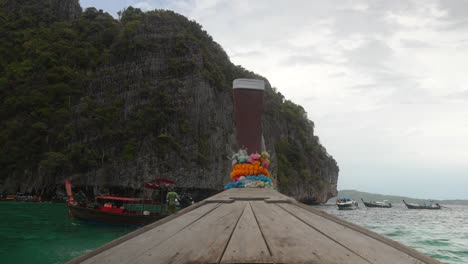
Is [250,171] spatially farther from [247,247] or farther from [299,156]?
[299,156]

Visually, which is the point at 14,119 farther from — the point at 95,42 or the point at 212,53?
the point at 212,53

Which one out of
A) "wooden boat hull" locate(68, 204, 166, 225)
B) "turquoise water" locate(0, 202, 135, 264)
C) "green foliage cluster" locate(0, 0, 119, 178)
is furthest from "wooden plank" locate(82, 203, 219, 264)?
"green foliage cluster" locate(0, 0, 119, 178)

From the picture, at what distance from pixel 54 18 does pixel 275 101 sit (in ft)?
135

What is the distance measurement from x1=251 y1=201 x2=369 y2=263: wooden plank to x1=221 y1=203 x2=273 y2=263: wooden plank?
0.04 meters

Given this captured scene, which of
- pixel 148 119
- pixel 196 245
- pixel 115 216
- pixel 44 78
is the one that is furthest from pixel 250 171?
pixel 44 78

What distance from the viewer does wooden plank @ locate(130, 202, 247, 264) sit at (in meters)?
1.65

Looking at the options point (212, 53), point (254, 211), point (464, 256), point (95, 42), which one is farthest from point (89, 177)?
point (254, 211)

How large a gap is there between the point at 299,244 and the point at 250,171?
14.0 ft

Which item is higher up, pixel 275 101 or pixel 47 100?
pixel 275 101

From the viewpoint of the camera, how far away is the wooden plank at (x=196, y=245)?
1.65 meters

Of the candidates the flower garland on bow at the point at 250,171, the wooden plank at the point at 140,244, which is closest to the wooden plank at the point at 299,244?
the wooden plank at the point at 140,244

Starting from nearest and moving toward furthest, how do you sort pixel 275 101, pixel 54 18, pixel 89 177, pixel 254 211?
pixel 254 211
pixel 89 177
pixel 54 18
pixel 275 101

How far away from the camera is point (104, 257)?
193cm

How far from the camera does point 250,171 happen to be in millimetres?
6094
